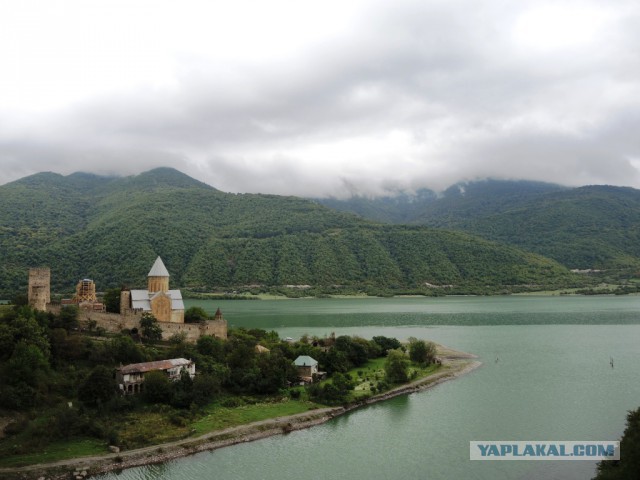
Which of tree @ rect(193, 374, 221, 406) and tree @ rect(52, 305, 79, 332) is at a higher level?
tree @ rect(52, 305, 79, 332)

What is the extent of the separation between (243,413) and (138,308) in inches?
539

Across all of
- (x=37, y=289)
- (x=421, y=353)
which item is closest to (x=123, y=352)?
(x=37, y=289)

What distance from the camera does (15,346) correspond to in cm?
3039

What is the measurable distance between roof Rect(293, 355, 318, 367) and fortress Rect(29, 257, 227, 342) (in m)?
6.28

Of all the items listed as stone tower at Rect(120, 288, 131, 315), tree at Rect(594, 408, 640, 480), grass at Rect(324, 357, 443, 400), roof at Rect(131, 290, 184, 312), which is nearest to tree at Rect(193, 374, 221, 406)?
grass at Rect(324, 357, 443, 400)

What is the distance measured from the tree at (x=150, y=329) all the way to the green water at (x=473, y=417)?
13369mm

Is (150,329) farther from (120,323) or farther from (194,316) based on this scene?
(194,316)

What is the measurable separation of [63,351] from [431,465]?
70.2 ft

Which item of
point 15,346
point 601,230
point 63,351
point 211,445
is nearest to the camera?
point 211,445

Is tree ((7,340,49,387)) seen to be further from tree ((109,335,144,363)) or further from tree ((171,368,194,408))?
tree ((171,368,194,408))

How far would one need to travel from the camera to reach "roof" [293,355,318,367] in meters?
38.0

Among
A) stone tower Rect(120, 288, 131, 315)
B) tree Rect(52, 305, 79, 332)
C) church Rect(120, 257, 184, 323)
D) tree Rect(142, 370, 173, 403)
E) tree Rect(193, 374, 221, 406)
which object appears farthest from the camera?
church Rect(120, 257, 184, 323)

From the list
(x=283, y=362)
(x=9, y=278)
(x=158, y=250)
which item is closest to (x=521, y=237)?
(x=158, y=250)

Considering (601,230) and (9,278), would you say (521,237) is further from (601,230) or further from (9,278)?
(9,278)
